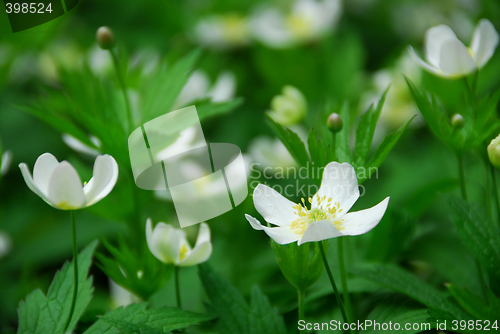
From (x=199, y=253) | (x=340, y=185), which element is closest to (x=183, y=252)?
(x=199, y=253)

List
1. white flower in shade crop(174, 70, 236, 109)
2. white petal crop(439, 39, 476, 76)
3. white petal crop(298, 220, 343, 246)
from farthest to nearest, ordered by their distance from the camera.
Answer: white flower in shade crop(174, 70, 236, 109)
white petal crop(439, 39, 476, 76)
white petal crop(298, 220, 343, 246)

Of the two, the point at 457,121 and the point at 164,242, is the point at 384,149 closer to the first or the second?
the point at 457,121

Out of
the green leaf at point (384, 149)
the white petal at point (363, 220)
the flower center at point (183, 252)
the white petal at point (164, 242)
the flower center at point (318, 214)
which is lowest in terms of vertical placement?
the flower center at point (183, 252)

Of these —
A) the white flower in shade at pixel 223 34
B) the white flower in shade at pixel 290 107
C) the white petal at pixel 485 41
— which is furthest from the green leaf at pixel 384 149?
the white flower in shade at pixel 223 34

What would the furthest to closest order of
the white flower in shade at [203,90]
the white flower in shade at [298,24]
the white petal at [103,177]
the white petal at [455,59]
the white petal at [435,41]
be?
the white flower in shade at [298,24]
the white flower in shade at [203,90]
the white petal at [435,41]
the white petal at [455,59]
the white petal at [103,177]

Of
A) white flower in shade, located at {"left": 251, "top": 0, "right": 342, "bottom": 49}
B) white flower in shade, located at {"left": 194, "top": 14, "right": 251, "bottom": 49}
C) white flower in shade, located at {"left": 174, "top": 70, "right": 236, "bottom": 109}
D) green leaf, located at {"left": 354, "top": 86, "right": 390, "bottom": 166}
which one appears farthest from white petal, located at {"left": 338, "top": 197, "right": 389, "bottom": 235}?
white flower in shade, located at {"left": 194, "top": 14, "right": 251, "bottom": 49}

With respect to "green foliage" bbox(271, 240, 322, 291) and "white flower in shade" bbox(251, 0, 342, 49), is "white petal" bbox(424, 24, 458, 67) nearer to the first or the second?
"green foliage" bbox(271, 240, 322, 291)

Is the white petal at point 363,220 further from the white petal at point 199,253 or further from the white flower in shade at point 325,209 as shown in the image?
the white petal at point 199,253
